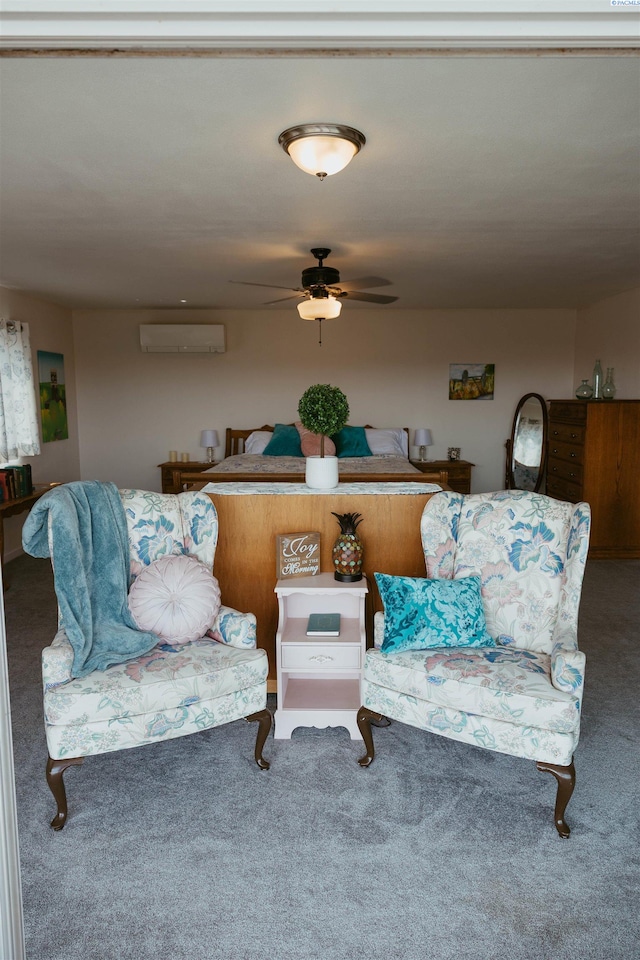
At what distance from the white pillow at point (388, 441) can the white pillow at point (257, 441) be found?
1.08 metres

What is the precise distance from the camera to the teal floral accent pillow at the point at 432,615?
7.80ft

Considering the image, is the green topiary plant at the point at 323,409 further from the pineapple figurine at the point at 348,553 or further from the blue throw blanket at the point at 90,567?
the blue throw blanket at the point at 90,567

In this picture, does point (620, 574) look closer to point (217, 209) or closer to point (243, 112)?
point (217, 209)

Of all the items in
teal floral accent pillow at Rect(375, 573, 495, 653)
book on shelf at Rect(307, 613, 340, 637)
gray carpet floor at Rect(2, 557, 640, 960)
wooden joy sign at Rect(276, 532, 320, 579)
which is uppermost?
wooden joy sign at Rect(276, 532, 320, 579)

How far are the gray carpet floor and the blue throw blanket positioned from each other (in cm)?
54

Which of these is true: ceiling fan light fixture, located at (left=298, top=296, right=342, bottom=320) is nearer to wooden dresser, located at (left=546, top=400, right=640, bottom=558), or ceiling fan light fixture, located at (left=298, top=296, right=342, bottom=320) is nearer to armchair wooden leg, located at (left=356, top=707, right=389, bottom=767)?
wooden dresser, located at (left=546, top=400, right=640, bottom=558)

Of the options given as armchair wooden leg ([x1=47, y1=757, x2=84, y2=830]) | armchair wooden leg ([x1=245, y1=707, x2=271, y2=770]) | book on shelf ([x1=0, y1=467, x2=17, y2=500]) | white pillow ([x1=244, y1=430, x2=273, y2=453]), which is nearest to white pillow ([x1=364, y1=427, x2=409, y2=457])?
white pillow ([x1=244, y1=430, x2=273, y2=453])

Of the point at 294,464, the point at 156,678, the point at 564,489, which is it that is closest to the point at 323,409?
the point at 156,678

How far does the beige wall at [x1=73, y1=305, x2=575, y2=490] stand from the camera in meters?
6.90

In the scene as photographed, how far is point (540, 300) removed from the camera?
6266 millimetres

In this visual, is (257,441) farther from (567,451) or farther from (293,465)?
(567,451)

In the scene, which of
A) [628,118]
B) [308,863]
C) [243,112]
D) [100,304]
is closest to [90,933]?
[308,863]

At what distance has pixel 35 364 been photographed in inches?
234

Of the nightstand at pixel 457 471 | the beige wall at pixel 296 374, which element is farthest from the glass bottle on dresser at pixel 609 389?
the nightstand at pixel 457 471
